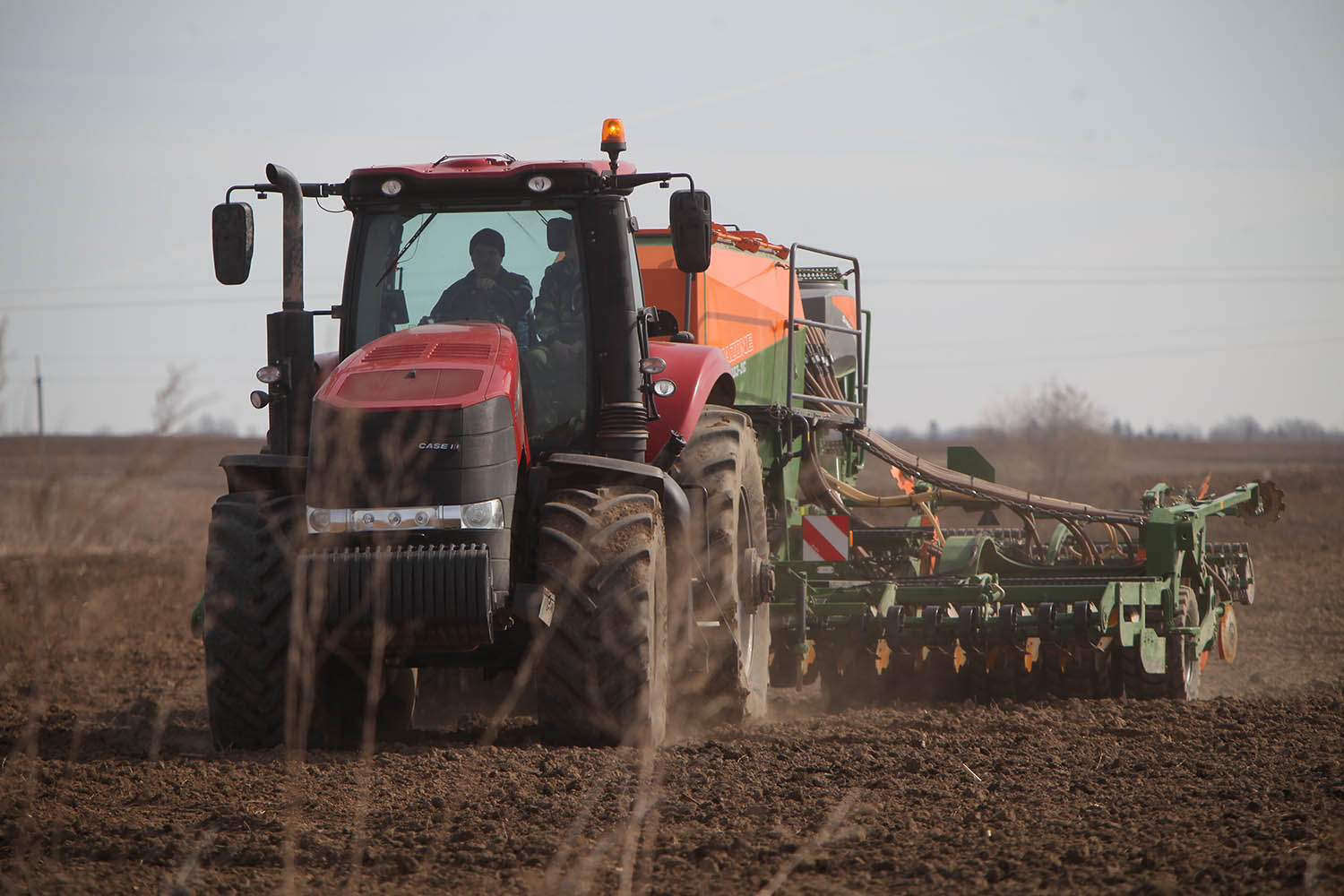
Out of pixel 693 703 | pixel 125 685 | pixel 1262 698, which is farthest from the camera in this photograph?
pixel 125 685

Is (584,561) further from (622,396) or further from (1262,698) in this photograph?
(1262,698)

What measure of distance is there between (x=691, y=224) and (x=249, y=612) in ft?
A: 8.39

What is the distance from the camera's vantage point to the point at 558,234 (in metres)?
6.82

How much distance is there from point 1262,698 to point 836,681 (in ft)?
8.77

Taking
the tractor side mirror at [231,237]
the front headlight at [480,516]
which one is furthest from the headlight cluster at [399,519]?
the tractor side mirror at [231,237]

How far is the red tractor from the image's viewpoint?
18.9 feet

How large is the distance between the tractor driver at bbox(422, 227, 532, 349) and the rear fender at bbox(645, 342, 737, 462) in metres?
0.88

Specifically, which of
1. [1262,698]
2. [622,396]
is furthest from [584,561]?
[1262,698]

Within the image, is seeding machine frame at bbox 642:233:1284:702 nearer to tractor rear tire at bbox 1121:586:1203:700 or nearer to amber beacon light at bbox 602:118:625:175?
tractor rear tire at bbox 1121:586:1203:700

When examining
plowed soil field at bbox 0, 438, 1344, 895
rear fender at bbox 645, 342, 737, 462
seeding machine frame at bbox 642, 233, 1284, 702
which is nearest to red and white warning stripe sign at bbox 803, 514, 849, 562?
seeding machine frame at bbox 642, 233, 1284, 702

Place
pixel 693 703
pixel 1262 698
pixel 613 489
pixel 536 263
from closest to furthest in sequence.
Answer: pixel 613 489 < pixel 536 263 < pixel 693 703 < pixel 1262 698

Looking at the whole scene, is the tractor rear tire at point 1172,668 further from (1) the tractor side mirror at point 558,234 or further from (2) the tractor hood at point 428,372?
(2) the tractor hood at point 428,372

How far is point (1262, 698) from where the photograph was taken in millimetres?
8711

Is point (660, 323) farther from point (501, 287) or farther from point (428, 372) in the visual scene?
point (428, 372)
